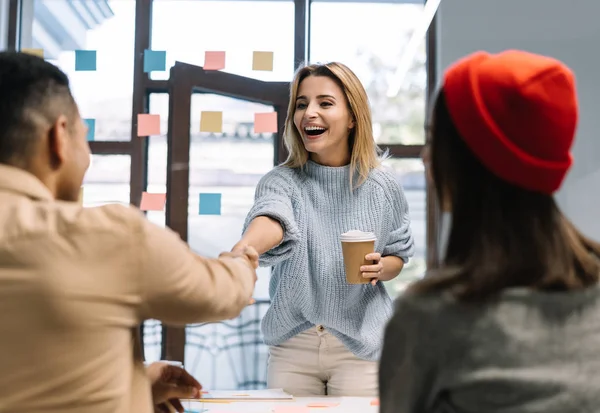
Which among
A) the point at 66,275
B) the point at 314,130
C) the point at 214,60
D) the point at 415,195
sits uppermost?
the point at 214,60

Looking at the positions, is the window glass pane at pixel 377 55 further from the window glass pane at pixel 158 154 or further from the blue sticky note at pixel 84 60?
the blue sticky note at pixel 84 60

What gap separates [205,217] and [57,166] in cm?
290

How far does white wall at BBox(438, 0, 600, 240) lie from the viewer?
3.63 m

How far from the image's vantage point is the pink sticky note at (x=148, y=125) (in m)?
3.74

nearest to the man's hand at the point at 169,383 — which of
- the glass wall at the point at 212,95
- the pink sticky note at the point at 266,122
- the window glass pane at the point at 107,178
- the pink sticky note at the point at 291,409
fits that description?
the pink sticky note at the point at 291,409

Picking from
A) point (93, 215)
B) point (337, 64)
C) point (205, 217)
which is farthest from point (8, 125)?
point (205, 217)

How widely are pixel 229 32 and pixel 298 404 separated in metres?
2.86

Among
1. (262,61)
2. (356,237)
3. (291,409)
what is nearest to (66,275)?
(291,409)

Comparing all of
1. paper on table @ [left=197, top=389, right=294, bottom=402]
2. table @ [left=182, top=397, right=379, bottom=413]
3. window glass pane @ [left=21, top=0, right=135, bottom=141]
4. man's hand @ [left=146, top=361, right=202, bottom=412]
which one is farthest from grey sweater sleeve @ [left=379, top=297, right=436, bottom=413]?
window glass pane @ [left=21, top=0, right=135, bottom=141]

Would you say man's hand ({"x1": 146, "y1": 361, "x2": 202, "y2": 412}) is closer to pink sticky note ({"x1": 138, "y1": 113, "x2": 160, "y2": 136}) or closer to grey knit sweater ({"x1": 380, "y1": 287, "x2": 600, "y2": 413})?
grey knit sweater ({"x1": 380, "y1": 287, "x2": 600, "y2": 413})

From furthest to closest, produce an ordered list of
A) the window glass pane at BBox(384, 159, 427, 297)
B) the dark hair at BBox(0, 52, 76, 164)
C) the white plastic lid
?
1. the window glass pane at BBox(384, 159, 427, 297)
2. the white plastic lid
3. the dark hair at BBox(0, 52, 76, 164)

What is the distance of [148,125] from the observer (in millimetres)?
3744

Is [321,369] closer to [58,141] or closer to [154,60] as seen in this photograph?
[58,141]

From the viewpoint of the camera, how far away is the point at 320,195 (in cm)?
205
